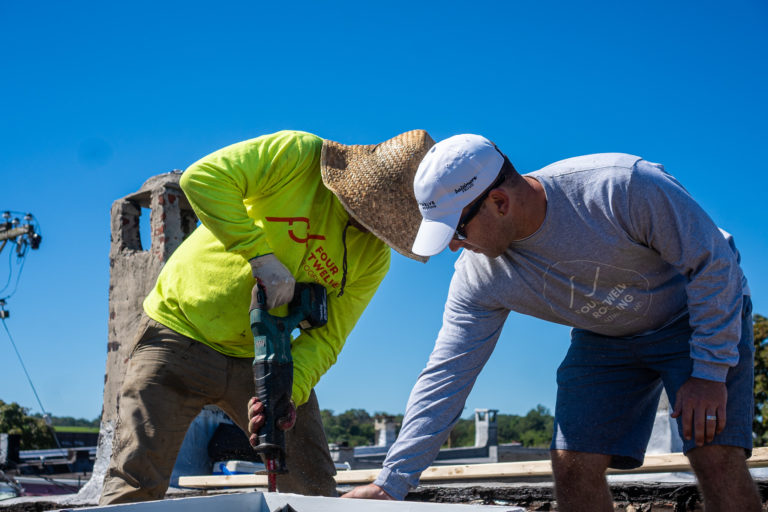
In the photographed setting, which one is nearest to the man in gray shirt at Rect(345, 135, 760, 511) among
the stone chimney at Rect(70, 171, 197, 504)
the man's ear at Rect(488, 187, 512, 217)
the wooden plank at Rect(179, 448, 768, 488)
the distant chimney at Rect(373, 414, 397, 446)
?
the man's ear at Rect(488, 187, 512, 217)

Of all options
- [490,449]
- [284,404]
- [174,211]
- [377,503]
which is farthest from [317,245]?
[490,449]

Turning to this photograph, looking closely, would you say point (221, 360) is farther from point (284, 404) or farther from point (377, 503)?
point (377, 503)

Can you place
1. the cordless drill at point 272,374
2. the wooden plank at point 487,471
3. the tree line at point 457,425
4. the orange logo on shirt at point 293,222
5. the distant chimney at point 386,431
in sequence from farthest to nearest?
the distant chimney at point 386,431 → the tree line at point 457,425 → the wooden plank at point 487,471 → the orange logo on shirt at point 293,222 → the cordless drill at point 272,374

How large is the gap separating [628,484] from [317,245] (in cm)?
206

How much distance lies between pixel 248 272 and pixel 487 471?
7.74 feet

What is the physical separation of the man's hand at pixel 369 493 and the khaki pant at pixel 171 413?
99 centimetres

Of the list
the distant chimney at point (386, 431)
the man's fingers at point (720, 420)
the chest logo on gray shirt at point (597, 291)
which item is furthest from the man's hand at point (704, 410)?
the distant chimney at point (386, 431)

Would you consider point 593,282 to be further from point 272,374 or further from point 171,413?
point 171,413

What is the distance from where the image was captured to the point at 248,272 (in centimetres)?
297

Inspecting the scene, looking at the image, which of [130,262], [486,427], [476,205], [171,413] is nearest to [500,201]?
[476,205]

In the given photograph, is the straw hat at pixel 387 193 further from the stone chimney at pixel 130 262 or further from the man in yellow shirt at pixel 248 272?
the stone chimney at pixel 130 262

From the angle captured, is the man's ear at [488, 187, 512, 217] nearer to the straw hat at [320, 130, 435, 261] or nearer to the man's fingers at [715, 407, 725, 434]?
the straw hat at [320, 130, 435, 261]

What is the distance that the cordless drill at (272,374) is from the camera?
263cm

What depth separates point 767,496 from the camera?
10.7 feet
